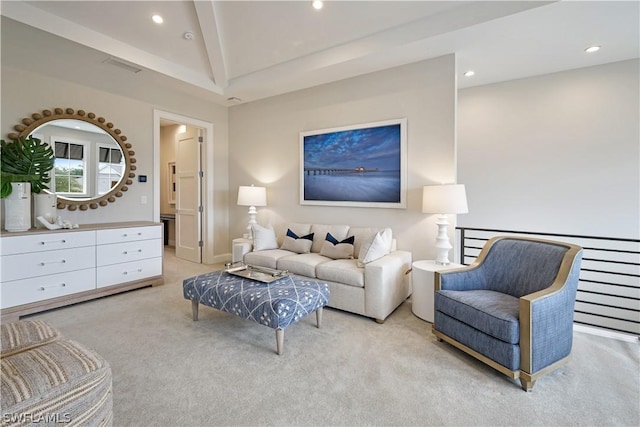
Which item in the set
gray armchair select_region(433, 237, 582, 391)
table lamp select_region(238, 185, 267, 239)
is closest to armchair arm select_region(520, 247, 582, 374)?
gray armchair select_region(433, 237, 582, 391)

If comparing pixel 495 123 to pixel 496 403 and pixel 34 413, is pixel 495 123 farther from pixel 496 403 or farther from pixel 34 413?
pixel 34 413

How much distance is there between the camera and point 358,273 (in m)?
2.98

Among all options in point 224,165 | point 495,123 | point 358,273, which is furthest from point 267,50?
point 495,123

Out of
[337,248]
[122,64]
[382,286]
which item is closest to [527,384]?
[382,286]

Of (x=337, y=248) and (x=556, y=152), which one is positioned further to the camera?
(x=556, y=152)

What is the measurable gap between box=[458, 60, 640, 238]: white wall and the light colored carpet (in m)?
1.90

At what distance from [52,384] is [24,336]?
1.97 feet

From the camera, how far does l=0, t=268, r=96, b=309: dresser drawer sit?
2.75 m

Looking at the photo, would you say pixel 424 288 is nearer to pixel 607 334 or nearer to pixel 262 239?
pixel 607 334

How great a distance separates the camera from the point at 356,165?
3988 millimetres

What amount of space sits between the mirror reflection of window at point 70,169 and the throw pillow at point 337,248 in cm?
317

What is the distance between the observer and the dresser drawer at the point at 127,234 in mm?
3396

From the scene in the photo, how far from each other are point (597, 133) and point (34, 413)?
545 centimetres

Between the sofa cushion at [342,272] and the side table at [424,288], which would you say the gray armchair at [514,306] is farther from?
the sofa cushion at [342,272]
